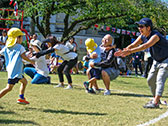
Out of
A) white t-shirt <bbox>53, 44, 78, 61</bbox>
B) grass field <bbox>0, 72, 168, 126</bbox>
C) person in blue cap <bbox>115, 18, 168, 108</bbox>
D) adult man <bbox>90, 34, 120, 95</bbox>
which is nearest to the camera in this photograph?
grass field <bbox>0, 72, 168, 126</bbox>

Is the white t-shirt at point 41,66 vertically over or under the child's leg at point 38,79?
over

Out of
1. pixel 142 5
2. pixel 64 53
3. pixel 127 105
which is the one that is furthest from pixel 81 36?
pixel 127 105

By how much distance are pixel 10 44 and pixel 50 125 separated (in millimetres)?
2120

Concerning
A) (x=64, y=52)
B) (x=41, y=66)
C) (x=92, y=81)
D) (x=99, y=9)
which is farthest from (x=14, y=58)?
(x=99, y=9)

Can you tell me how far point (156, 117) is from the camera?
5.41m

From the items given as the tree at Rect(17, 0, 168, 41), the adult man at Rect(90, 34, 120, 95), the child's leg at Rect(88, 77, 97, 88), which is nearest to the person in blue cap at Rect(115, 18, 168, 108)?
the adult man at Rect(90, 34, 120, 95)

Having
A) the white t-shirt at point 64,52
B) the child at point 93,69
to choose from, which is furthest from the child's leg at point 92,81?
the white t-shirt at point 64,52

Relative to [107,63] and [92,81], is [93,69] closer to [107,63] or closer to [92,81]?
[92,81]

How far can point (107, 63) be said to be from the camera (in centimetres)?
863

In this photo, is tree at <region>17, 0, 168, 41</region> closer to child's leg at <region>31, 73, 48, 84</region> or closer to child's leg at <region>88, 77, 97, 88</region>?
child's leg at <region>31, 73, 48, 84</region>

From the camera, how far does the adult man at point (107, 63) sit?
862cm

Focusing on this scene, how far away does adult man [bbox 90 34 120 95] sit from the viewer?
28.3 feet

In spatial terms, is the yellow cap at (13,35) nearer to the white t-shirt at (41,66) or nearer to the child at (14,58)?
the child at (14,58)

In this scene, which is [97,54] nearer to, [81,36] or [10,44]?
[10,44]
